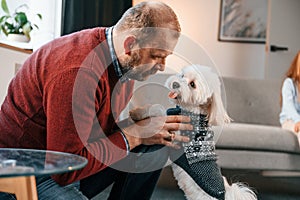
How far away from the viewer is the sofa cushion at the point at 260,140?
7.75ft

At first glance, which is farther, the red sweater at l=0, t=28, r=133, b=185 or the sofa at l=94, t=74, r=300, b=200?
the sofa at l=94, t=74, r=300, b=200

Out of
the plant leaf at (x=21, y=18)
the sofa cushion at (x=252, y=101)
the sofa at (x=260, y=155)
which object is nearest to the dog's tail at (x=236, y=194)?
the sofa at (x=260, y=155)

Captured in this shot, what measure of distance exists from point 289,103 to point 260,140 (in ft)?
1.55

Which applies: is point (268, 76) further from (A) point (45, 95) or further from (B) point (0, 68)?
(A) point (45, 95)

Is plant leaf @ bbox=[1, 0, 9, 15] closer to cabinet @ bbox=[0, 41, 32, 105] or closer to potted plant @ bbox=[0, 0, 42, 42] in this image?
potted plant @ bbox=[0, 0, 42, 42]

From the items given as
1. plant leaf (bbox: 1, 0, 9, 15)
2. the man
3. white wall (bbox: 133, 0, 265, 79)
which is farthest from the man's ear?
white wall (bbox: 133, 0, 265, 79)

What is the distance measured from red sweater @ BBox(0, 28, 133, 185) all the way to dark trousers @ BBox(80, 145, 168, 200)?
180 millimetres

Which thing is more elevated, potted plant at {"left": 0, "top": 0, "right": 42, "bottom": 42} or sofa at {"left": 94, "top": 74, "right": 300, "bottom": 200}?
potted plant at {"left": 0, "top": 0, "right": 42, "bottom": 42}

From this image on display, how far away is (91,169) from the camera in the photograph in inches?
45.4

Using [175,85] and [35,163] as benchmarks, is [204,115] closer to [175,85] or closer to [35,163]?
[175,85]

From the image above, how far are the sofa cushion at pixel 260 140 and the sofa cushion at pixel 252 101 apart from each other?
0.62m

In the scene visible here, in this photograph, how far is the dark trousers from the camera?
1.43m

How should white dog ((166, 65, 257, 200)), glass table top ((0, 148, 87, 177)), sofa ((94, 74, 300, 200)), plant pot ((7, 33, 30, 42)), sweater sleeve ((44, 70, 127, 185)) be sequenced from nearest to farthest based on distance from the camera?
glass table top ((0, 148, 87, 177)) < sweater sleeve ((44, 70, 127, 185)) < white dog ((166, 65, 257, 200)) < sofa ((94, 74, 300, 200)) < plant pot ((7, 33, 30, 42))

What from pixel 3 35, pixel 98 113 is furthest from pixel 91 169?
pixel 3 35
